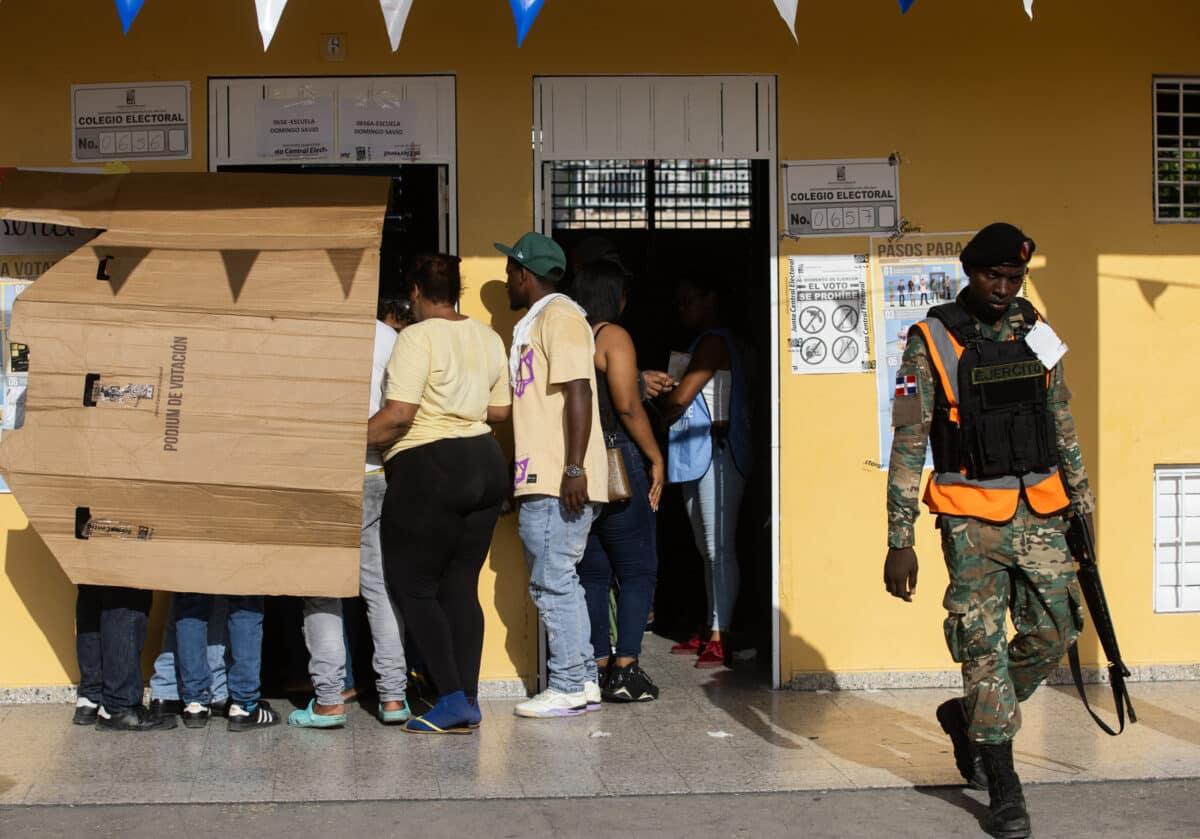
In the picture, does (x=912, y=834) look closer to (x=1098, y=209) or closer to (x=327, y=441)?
(x=327, y=441)

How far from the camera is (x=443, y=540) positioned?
19.9ft

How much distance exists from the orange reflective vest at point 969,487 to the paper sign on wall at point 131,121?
3383mm

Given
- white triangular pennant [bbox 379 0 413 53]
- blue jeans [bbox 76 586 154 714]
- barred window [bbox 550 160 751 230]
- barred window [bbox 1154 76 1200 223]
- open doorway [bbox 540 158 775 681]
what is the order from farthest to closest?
barred window [bbox 550 160 751 230] → open doorway [bbox 540 158 775 681] → barred window [bbox 1154 76 1200 223] → blue jeans [bbox 76 586 154 714] → white triangular pennant [bbox 379 0 413 53]

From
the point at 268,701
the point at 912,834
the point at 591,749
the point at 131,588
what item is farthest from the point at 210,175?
the point at 912,834

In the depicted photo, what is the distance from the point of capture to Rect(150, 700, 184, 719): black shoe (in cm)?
630

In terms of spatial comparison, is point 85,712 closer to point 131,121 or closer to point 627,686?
point 627,686

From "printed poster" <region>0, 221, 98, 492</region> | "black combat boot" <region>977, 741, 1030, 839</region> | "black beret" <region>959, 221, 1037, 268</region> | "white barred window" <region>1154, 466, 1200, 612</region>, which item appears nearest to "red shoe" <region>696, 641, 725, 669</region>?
"white barred window" <region>1154, 466, 1200, 612</region>

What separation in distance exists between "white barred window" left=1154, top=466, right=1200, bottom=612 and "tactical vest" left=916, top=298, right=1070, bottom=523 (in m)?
2.22

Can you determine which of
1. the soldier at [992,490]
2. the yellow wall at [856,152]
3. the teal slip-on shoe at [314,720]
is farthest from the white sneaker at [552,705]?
the soldier at [992,490]

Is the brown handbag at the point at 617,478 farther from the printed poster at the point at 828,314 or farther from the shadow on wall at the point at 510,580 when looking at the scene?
the printed poster at the point at 828,314

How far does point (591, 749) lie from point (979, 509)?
→ 188 centimetres

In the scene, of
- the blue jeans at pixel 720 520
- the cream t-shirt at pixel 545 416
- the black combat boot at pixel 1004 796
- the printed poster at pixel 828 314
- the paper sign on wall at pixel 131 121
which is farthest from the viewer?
the blue jeans at pixel 720 520

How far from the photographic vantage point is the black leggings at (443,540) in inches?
236

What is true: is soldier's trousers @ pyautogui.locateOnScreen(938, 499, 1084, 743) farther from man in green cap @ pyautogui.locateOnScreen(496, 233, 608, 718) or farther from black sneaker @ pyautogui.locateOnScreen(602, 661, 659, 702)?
black sneaker @ pyautogui.locateOnScreen(602, 661, 659, 702)
